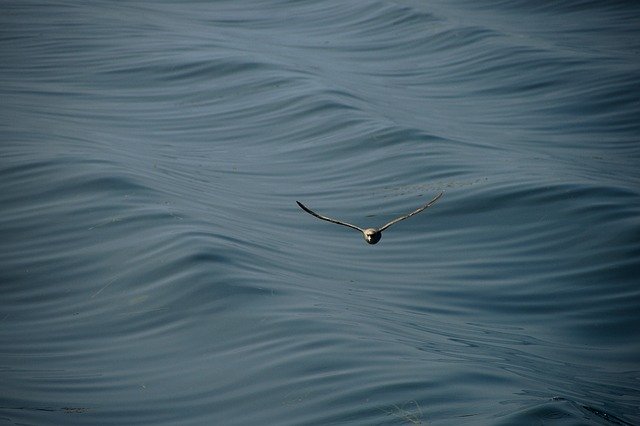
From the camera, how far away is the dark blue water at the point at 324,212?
6207mm

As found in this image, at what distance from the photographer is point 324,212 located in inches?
365

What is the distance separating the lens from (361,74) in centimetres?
1314

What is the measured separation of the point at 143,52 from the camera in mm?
13312

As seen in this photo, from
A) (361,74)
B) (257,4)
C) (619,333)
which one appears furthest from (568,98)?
(257,4)

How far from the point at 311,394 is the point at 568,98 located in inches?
278

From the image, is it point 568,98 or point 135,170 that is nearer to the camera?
point 135,170

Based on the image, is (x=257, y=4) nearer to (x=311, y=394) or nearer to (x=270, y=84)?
(x=270, y=84)

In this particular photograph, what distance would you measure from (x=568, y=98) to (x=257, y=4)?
637cm

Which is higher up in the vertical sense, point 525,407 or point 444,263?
point 525,407

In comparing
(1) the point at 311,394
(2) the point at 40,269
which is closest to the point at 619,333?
(1) the point at 311,394

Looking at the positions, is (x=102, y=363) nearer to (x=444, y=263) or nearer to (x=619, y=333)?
(x=444, y=263)

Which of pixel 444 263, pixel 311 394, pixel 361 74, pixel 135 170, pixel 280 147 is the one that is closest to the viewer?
pixel 311 394

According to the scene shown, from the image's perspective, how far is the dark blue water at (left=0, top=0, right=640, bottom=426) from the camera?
6207mm

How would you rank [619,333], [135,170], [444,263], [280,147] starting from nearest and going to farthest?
[619,333], [444,263], [135,170], [280,147]
